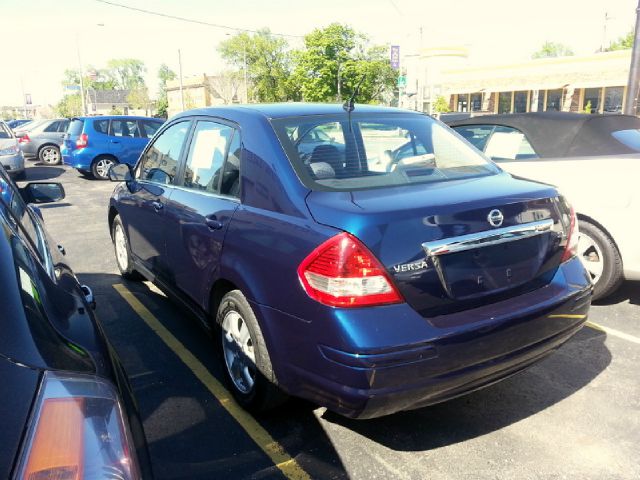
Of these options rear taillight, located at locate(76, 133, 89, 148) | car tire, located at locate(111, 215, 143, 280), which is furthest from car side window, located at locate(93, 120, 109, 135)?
car tire, located at locate(111, 215, 143, 280)

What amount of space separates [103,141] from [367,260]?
1373 cm

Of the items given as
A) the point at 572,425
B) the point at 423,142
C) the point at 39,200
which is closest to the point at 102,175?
the point at 39,200

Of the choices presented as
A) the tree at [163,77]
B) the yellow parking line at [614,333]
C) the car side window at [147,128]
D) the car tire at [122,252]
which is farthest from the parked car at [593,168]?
the tree at [163,77]

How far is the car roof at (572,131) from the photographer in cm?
484

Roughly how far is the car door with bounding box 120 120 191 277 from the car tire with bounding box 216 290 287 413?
109 centimetres

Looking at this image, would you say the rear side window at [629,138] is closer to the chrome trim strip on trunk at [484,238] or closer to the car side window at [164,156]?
the chrome trim strip on trunk at [484,238]

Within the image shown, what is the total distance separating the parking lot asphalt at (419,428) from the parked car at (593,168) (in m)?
A: 0.68

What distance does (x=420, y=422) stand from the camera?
3.05 meters

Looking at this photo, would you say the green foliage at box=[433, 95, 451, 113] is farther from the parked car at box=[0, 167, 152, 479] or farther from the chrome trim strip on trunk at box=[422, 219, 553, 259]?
the parked car at box=[0, 167, 152, 479]

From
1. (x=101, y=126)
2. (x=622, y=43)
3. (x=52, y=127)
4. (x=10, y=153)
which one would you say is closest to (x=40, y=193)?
(x=101, y=126)

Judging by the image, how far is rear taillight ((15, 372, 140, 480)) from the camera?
43.7 inches

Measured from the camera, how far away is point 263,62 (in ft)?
246

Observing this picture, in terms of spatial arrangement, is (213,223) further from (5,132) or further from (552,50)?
(552,50)

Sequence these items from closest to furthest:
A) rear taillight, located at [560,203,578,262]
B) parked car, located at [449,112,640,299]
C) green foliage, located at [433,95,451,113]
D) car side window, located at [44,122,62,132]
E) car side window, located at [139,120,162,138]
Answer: rear taillight, located at [560,203,578,262] → parked car, located at [449,112,640,299] → car side window, located at [139,120,162,138] → car side window, located at [44,122,62,132] → green foliage, located at [433,95,451,113]
